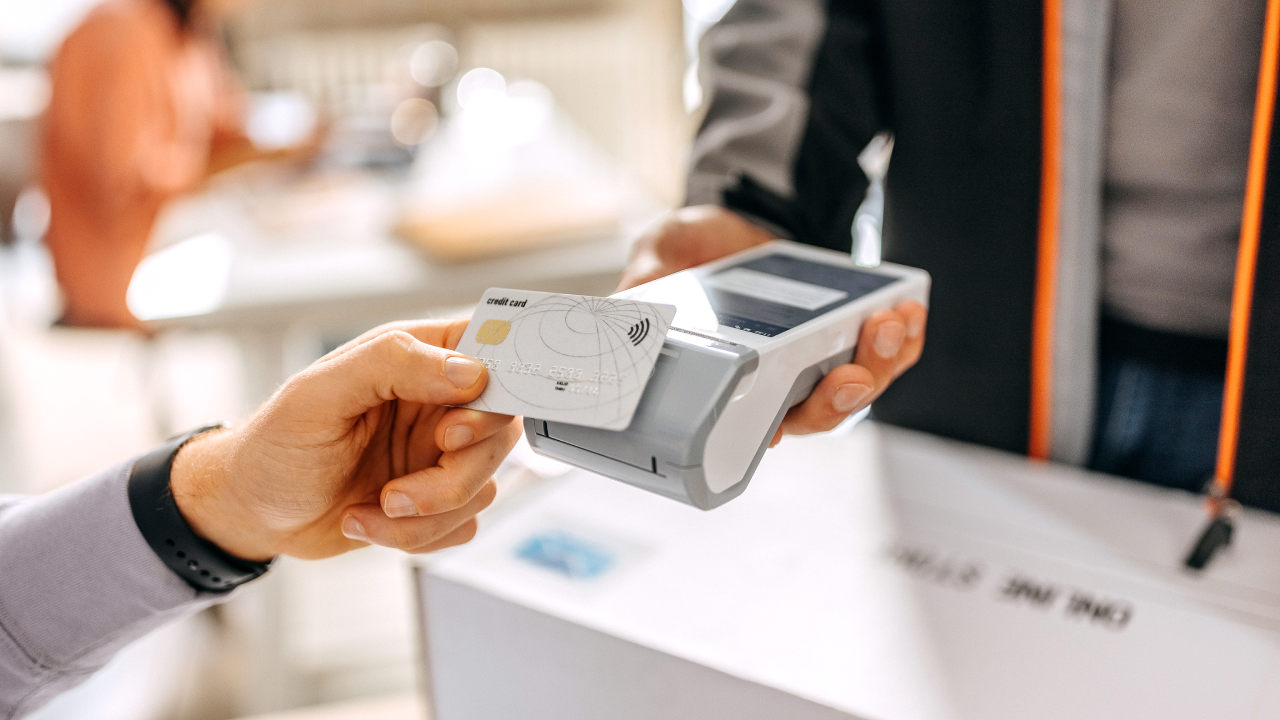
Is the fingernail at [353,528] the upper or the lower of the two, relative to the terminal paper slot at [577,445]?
lower

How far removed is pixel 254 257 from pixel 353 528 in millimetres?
1069

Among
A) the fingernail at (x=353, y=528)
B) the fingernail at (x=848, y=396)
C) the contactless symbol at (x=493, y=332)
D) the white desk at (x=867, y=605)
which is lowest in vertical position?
the white desk at (x=867, y=605)

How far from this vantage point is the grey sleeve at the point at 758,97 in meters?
0.70

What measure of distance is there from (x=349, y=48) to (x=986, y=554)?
9.61 ft

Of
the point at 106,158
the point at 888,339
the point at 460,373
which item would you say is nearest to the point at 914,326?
the point at 888,339

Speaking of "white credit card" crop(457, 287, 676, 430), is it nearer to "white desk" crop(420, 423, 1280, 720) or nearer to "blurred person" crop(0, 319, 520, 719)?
"blurred person" crop(0, 319, 520, 719)


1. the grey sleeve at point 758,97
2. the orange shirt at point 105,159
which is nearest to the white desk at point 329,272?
the orange shirt at point 105,159

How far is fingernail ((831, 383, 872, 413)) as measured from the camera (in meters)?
0.46

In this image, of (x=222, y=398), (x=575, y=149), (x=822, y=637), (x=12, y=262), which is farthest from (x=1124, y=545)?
(x=12, y=262)

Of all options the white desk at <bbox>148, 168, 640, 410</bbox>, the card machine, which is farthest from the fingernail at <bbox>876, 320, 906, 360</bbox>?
the white desk at <bbox>148, 168, 640, 410</bbox>

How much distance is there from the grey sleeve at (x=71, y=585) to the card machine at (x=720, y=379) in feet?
0.87

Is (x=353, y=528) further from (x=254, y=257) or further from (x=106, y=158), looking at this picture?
(x=106, y=158)

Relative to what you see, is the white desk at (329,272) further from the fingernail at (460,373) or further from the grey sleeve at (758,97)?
the fingernail at (460,373)

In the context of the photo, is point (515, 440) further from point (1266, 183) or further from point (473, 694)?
point (1266, 183)
